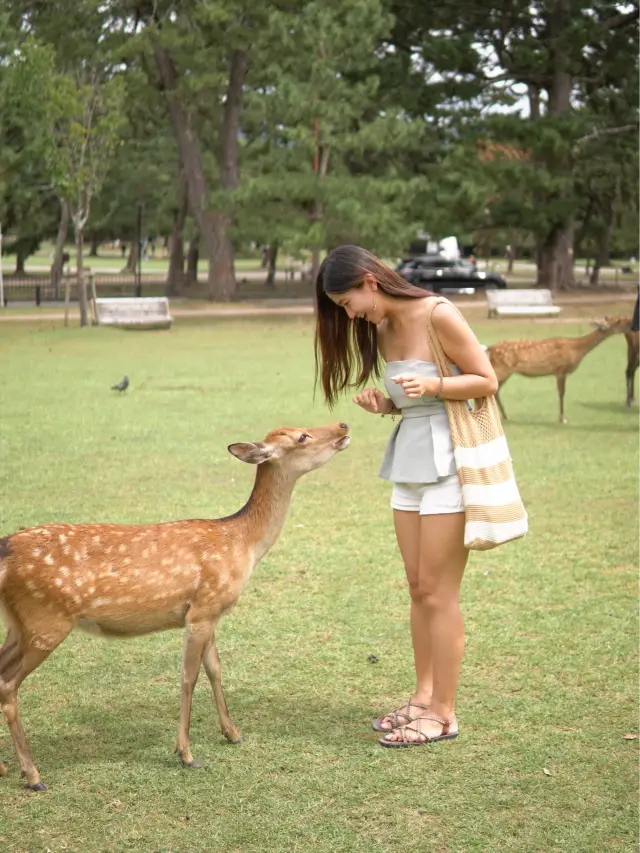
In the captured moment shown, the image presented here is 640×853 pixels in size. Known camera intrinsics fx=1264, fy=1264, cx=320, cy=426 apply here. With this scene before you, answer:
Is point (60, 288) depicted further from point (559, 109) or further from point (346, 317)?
point (346, 317)

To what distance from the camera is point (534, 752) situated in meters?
5.32

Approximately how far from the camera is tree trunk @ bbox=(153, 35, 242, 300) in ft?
111

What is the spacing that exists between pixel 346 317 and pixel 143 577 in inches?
53.5

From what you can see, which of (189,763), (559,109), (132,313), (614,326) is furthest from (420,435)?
(559,109)

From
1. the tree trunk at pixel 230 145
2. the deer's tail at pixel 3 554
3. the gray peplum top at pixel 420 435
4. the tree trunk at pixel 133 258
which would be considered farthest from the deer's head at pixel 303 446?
the tree trunk at pixel 133 258

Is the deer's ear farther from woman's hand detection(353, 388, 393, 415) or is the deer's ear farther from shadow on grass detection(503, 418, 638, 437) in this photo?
shadow on grass detection(503, 418, 638, 437)

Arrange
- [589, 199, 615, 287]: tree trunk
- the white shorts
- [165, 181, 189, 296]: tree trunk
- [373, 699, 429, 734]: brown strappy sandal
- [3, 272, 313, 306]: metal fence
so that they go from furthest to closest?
[589, 199, 615, 287]: tree trunk → [165, 181, 189, 296]: tree trunk → [3, 272, 313, 306]: metal fence → [373, 699, 429, 734]: brown strappy sandal → the white shorts

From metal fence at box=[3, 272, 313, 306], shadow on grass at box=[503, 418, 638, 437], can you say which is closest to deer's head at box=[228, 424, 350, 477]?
shadow on grass at box=[503, 418, 638, 437]

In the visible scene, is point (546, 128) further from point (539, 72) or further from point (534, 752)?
point (534, 752)

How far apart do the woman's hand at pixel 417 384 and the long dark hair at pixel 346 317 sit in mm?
293

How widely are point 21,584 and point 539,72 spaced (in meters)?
36.1

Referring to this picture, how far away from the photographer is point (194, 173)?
34250 mm

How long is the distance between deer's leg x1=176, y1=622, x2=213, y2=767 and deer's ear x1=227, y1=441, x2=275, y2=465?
67 cm

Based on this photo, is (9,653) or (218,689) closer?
(9,653)
